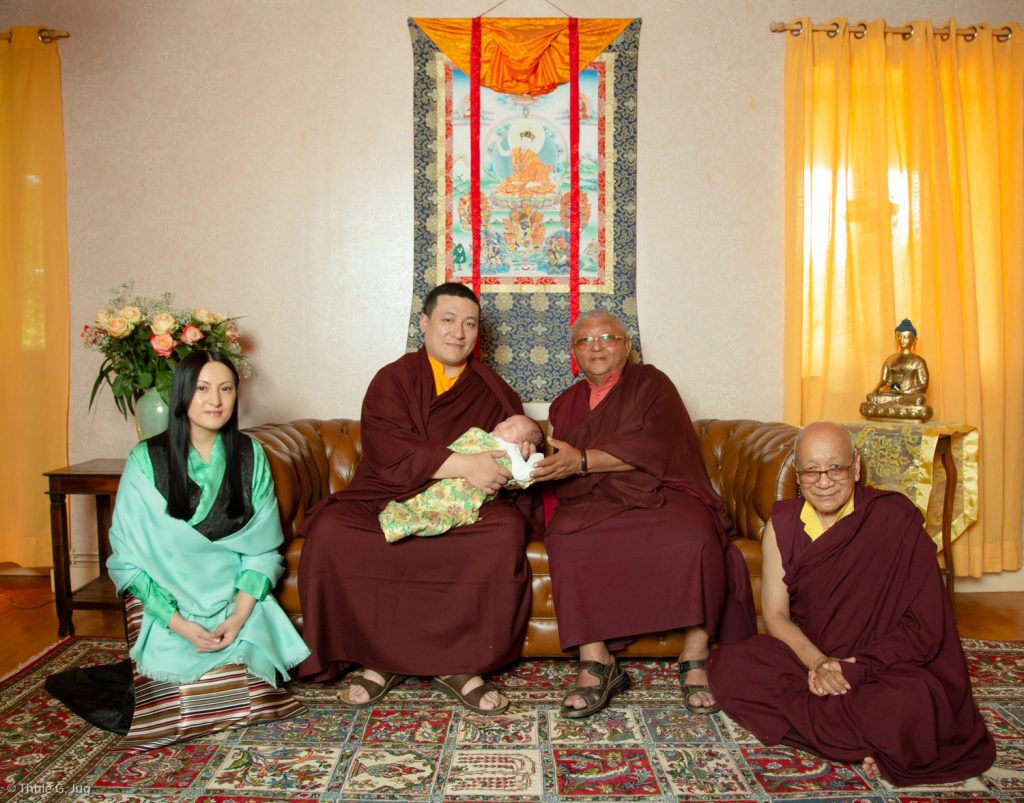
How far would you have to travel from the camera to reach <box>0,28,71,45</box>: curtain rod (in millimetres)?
3902

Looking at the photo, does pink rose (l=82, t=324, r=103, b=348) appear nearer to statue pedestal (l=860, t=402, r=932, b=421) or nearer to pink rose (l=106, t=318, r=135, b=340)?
pink rose (l=106, t=318, r=135, b=340)

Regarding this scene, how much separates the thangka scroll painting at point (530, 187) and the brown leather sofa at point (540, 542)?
0.72m

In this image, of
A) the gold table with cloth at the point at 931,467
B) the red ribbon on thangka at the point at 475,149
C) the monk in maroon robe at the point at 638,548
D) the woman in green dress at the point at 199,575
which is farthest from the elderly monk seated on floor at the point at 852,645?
the red ribbon on thangka at the point at 475,149

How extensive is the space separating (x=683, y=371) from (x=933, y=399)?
4.23 ft

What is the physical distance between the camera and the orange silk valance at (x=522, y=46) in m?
3.85

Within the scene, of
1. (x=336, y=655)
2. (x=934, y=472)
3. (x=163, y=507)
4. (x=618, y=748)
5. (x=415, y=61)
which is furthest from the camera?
(x=415, y=61)

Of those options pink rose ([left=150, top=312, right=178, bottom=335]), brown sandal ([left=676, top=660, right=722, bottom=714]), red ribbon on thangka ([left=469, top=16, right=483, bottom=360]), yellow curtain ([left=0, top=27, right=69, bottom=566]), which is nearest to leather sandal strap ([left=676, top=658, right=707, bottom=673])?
brown sandal ([left=676, top=660, right=722, bottom=714])

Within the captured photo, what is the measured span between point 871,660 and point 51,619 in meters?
3.47

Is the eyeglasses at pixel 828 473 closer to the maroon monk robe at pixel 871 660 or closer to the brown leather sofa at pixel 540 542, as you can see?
the maroon monk robe at pixel 871 660

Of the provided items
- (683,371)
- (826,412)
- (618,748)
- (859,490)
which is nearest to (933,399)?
(826,412)

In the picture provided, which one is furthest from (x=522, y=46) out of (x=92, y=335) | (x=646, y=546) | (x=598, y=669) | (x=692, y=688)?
(x=692, y=688)

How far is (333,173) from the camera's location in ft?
13.0

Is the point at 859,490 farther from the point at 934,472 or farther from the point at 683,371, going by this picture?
the point at 683,371

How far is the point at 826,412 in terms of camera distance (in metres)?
3.95
